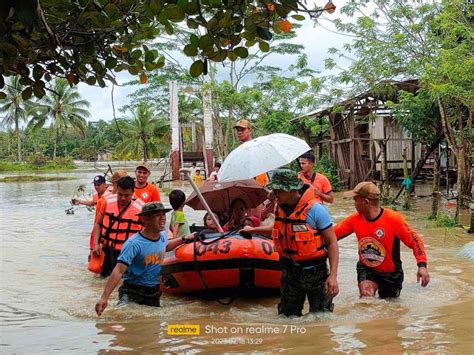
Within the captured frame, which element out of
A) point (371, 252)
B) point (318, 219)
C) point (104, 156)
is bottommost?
point (371, 252)

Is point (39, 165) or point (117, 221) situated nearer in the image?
point (117, 221)

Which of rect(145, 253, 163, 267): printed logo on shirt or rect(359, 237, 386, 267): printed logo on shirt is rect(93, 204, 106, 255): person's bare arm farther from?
rect(359, 237, 386, 267): printed logo on shirt

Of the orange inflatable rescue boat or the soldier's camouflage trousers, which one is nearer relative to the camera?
the soldier's camouflage trousers

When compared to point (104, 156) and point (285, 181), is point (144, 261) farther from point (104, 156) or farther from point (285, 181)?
point (104, 156)

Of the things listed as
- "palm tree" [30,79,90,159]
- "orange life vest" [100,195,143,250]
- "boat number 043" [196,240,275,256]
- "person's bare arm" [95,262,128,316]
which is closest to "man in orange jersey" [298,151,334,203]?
"boat number 043" [196,240,275,256]

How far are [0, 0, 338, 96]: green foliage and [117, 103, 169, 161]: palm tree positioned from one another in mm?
40992

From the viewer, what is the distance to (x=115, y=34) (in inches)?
154

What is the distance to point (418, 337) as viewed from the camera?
16.1 ft

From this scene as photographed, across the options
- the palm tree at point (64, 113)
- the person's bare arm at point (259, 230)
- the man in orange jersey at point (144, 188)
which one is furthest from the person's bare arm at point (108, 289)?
the palm tree at point (64, 113)

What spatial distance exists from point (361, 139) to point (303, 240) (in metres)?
15.1

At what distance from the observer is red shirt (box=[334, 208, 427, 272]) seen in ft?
18.4

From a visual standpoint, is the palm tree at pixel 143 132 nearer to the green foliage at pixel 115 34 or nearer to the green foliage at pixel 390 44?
the green foliage at pixel 390 44

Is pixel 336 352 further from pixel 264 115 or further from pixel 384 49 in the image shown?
pixel 264 115

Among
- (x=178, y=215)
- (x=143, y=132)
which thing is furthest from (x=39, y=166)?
(x=178, y=215)
